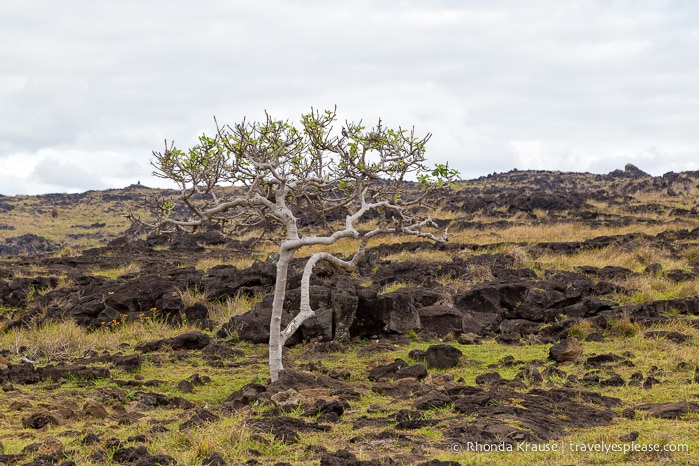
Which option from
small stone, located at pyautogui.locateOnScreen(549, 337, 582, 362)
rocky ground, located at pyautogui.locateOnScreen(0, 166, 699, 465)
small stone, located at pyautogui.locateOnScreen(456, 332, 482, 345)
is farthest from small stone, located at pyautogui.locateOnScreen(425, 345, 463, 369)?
small stone, located at pyautogui.locateOnScreen(456, 332, 482, 345)

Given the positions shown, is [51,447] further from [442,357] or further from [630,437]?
[442,357]

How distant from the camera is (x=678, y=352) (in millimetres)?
9945

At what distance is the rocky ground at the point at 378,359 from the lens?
19.8 feet

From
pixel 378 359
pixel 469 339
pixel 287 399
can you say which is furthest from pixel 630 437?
pixel 469 339

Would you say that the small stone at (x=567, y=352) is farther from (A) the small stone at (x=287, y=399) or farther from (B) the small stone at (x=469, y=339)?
(A) the small stone at (x=287, y=399)

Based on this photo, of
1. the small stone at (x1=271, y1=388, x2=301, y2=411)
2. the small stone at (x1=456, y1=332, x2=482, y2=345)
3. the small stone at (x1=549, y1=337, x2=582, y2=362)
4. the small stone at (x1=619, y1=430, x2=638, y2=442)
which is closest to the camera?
the small stone at (x1=619, y1=430, x2=638, y2=442)

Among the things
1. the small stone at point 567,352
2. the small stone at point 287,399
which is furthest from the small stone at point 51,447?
the small stone at point 567,352

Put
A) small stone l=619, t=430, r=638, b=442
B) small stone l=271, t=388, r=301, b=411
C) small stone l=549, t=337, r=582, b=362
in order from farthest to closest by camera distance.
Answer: small stone l=549, t=337, r=582, b=362
small stone l=271, t=388, r=301, b=411
small stone l=619, t=430, r=638, b=442

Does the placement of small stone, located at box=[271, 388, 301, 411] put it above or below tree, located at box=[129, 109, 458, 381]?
below

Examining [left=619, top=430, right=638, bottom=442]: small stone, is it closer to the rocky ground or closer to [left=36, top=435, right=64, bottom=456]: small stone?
the rocky ground

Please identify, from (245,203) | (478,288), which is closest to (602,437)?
(245,203)

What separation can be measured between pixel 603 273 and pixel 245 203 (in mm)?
10783

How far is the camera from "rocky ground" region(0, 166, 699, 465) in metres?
6.04

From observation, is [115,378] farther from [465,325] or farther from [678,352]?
[678,352]
